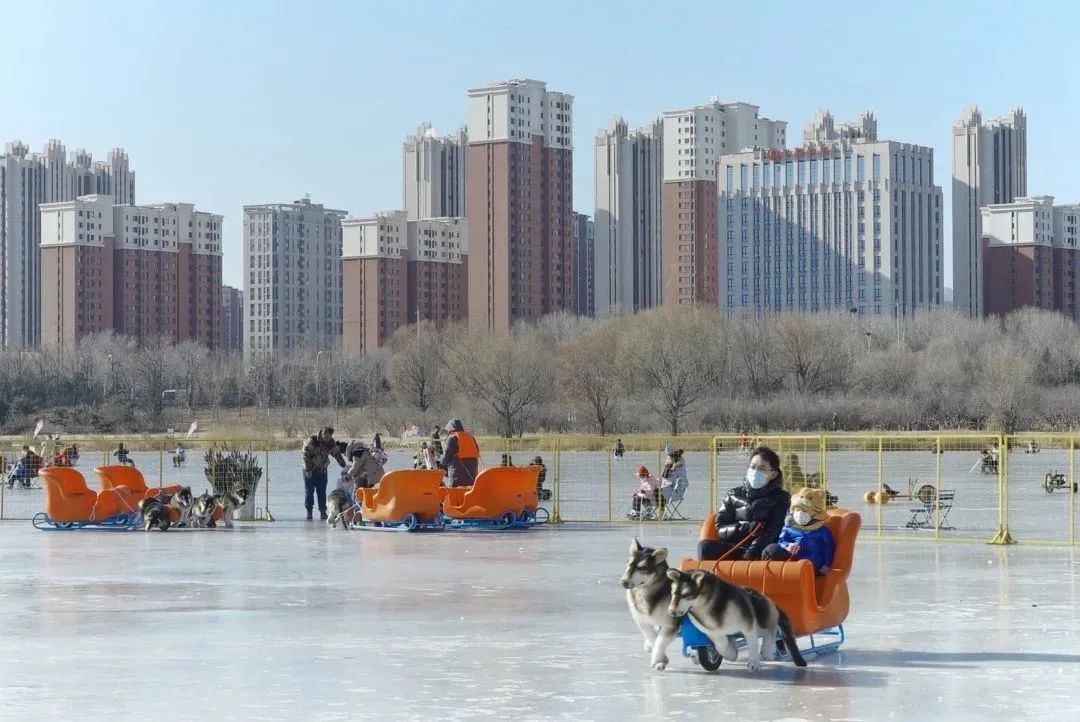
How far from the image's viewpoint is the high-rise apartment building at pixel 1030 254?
518ft

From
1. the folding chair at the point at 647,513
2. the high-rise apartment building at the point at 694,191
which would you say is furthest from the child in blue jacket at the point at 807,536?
the high-rise apartment building at the point at 694,191

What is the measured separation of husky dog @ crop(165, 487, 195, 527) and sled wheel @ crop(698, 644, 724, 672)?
16473 mm

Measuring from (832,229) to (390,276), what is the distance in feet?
144

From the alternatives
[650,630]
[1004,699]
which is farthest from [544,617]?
[1004,699]

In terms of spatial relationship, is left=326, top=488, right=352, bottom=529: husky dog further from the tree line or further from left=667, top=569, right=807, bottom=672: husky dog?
the tree line

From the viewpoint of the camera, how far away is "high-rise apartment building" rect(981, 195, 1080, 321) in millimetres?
158000

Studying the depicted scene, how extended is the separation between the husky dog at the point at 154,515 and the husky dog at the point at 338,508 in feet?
8.20

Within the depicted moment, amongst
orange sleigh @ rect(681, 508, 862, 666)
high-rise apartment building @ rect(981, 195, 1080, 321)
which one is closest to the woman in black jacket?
orange sleigh @ rect(681, 508, 862, 666)

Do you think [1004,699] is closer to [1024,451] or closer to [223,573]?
[223,573]

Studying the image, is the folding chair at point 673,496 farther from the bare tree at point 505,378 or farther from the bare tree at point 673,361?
the bare tree at point 505,378

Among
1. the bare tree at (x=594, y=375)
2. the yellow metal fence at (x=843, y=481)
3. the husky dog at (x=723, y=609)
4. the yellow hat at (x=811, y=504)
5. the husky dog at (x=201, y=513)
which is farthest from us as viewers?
the bare tree at (x=594, y=375)

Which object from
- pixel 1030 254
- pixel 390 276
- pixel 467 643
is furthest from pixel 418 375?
pixel 467 643

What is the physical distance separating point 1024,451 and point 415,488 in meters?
43.8

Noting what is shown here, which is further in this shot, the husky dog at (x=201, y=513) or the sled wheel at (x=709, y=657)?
the husky dog at (x=201, y=513)
